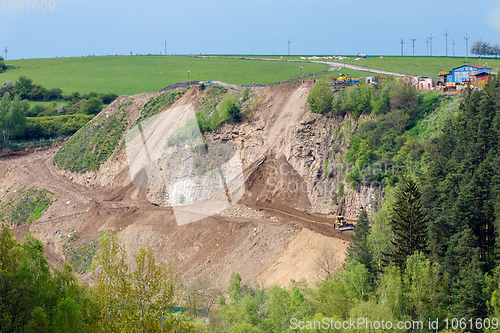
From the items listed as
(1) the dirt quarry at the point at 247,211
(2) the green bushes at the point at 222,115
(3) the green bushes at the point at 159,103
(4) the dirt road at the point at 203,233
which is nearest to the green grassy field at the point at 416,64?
(1) the dirt quarry at the point at 247,211

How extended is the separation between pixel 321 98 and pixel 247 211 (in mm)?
18300

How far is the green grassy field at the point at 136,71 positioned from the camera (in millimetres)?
133875

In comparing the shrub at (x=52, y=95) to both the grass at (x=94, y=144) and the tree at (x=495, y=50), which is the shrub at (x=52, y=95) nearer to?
the grass at (x=94, y=144)

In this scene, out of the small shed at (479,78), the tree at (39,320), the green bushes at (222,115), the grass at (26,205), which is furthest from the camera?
the grass at (26,205)

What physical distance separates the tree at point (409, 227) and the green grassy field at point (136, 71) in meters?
84.9

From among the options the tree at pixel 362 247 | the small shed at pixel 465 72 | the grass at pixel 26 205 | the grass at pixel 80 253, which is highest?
the small shed at pixel 465 72

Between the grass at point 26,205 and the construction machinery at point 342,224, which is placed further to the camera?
the grass at point 26,205

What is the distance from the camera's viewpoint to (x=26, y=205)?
7831 centimetres

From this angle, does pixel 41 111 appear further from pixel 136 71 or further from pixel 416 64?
pixel 416 64

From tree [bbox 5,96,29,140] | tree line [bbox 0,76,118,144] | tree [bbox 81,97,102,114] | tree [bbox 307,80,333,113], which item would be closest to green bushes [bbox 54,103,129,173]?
tree line [bbox 0,76,118,144]

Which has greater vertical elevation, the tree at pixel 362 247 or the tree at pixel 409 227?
the tree at pixel 409 227

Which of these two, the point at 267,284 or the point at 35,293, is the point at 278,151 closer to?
the point at 267,284

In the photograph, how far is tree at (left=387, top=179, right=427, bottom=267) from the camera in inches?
1527

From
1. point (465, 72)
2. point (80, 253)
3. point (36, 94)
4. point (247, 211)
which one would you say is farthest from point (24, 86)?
point (465, 72)
